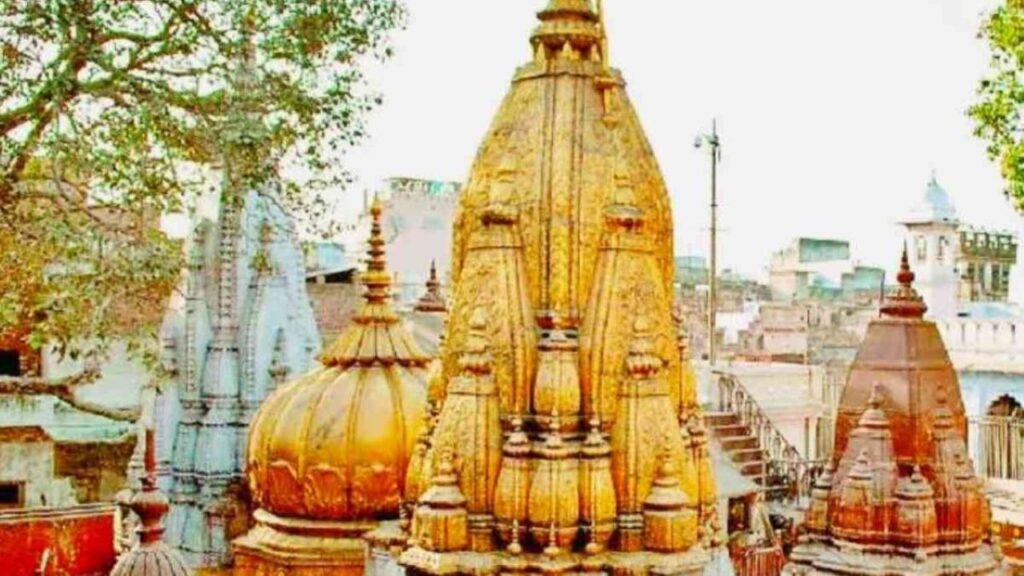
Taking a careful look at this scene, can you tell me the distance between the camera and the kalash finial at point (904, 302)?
13.4m

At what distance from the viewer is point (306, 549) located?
9805 millimetres

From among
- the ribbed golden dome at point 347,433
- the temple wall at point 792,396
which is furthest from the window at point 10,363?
the ribbed golden dome at point 347,433

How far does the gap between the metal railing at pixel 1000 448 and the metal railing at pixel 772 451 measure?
8.44ft

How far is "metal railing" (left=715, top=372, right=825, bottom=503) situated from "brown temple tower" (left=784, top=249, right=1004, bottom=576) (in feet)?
28.7

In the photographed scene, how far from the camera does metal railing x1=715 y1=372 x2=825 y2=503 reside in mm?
22188

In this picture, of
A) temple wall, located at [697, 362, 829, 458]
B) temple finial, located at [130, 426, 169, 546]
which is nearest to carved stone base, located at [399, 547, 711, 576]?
temple finial, located at [130, 426, 169, 546]

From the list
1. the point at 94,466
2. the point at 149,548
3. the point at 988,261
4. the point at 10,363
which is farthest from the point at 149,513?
the point at 988,261

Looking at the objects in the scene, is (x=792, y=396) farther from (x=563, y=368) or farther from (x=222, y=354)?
(x=563, y=368)

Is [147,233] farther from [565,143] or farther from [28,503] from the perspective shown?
[28,503]

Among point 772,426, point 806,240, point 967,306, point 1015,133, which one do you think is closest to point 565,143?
point 1015,133

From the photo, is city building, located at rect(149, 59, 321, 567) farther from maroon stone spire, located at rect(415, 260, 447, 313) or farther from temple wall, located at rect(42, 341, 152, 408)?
temple wall, located at rect(42, 341, 152, 408)

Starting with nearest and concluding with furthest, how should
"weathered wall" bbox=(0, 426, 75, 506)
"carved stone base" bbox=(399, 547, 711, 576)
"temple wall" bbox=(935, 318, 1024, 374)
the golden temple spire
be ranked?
"carved stone base" bbox=(399, 547, 711, 576) < the golden temple spire < "weathered wall" bbox=(0, 426, 75, 506) < "temple wall" bbox=(935, 318, 1024, 374)

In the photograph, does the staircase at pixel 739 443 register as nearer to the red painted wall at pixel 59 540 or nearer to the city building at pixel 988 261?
the red painted wall at pixel 59 540

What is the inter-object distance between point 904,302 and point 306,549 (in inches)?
263
